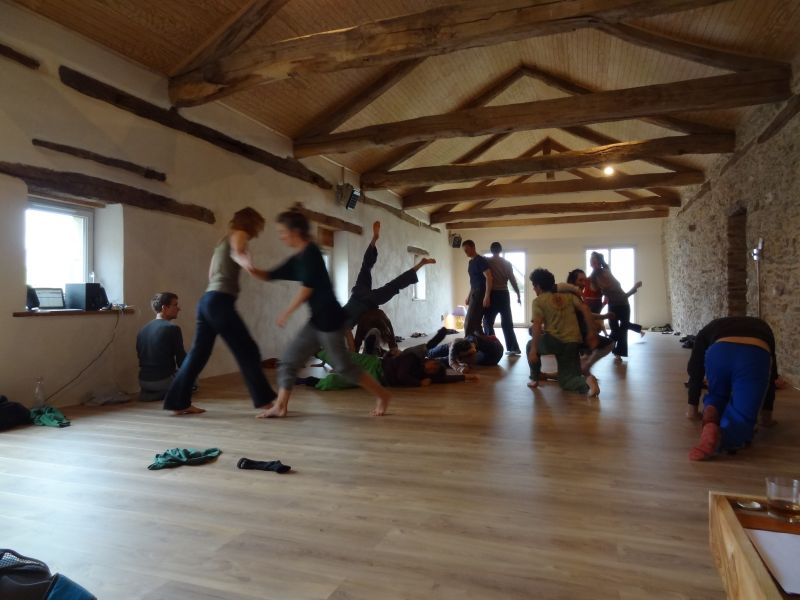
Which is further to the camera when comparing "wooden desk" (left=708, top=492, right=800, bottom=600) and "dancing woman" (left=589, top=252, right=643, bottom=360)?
"dancing woman" (left=589, top=252, right=643, bottom=360)

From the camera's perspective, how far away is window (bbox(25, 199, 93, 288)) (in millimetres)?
4402

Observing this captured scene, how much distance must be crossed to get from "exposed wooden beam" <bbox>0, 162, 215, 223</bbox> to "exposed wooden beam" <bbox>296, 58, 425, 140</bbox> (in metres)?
2.46

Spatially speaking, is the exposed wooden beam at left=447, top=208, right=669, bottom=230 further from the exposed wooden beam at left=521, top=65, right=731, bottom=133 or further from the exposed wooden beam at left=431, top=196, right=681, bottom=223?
the exposed wooden beam at left=521, top=65, right=731, bottom=133

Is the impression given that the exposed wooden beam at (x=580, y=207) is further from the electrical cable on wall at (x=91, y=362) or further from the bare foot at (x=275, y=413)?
the bare foot at (x=275, y=413)

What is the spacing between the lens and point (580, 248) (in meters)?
14.6

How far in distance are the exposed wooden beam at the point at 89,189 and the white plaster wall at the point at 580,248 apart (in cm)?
1098

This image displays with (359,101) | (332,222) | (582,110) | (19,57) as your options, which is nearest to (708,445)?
(582,110)

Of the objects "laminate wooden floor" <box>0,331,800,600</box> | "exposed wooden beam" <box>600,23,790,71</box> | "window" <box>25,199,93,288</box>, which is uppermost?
"exposed wooden beam" <box>600,23,790,71</box>

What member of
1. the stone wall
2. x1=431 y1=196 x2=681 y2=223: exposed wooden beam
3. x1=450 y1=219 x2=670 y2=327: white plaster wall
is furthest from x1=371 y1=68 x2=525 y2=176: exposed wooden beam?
x1=450 y1=219 x2=670 y2=327: white plaster wall

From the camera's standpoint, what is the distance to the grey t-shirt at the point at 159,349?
14.6 feet

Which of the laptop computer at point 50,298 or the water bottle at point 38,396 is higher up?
the laptop computer at point 50,298

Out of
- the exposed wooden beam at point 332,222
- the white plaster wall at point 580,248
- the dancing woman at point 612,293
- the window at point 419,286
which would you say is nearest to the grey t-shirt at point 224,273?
the exposed wooden beam at point 332,222

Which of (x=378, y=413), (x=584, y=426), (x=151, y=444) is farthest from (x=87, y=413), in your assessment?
(x=584, y=426)

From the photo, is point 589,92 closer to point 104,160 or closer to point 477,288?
point 477,288
